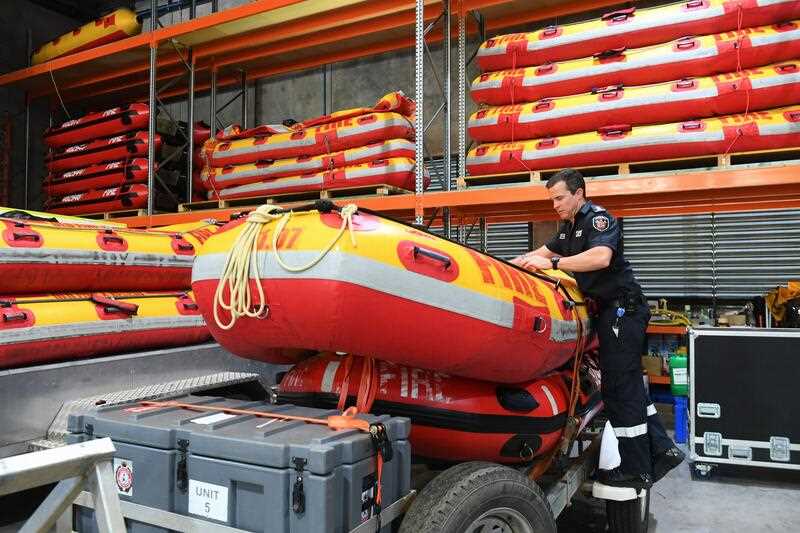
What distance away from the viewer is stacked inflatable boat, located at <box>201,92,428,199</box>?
5.99 m

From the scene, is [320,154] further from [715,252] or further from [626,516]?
[715,252]

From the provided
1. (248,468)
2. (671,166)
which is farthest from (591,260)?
(248,468)

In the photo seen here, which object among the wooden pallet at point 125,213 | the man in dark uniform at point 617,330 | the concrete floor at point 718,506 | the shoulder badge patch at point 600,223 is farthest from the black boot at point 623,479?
the wooden pallet at point 125,213

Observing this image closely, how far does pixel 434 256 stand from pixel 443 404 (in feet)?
2.27

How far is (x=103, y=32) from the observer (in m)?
8.04

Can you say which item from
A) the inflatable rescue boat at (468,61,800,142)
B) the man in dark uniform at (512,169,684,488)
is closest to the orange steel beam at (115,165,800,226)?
the inflatable rescue boat at (468,61,800,142)

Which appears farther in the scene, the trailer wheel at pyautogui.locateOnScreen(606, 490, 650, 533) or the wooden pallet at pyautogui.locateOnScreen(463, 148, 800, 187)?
the wooden pallet at pyautogui.locateOnScreen(463, 148, 800, 187)

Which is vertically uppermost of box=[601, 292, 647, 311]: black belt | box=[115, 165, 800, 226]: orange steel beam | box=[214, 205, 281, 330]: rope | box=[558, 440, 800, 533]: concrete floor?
box=[115, 165, 800, 226]: orange steel beam

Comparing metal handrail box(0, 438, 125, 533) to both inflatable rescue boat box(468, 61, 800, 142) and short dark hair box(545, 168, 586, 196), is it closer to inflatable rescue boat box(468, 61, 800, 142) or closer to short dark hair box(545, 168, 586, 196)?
short dark hair box(545, 168, 586, 196)

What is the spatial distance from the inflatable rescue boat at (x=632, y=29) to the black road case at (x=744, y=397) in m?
2.38

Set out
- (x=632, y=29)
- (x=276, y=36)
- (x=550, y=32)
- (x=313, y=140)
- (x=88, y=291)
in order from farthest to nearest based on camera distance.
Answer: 1. (x=276, y=36)
2. (x=313, y=140)
3. (x=550, y=32)
4. (x=632, y=29)
5. (x=88, y=291)

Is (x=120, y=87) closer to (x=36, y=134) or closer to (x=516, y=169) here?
(x=36, y=134)

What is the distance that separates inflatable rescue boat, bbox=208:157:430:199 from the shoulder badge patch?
2.84m

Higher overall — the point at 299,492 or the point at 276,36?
the point at 276,36
